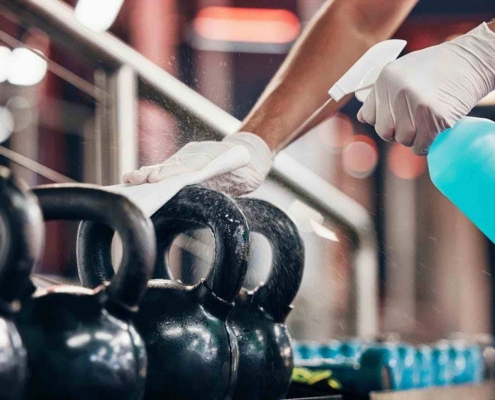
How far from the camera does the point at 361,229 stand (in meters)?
2.85

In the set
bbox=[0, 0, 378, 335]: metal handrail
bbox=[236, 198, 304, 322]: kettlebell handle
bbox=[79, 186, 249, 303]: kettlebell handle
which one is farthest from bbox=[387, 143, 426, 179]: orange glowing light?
bbox=[79, 186, 249, 303]: kettlebell handle

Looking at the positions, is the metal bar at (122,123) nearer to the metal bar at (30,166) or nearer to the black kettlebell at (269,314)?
the metal bar at (30,166)

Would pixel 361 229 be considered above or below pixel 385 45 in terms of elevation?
below

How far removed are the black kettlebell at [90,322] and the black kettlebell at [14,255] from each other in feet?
0.11

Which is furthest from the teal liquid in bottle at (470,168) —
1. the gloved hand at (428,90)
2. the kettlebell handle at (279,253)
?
the kettlebell handle at (279,253)

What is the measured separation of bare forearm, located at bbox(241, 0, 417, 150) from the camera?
4.57 ft

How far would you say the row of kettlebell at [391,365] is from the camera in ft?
5.16

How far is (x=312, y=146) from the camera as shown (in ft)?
27.4

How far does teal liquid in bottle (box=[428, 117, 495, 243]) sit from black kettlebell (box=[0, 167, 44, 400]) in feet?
1.86

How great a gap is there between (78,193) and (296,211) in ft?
6.09

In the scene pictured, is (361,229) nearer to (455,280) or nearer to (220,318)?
(220,318)

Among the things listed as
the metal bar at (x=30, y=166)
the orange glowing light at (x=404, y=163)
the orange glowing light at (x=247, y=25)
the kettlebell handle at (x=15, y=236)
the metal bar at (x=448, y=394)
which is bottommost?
the metal bar at (x=448, y=394)

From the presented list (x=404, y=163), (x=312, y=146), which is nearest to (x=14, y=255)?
(x=312, y=146)

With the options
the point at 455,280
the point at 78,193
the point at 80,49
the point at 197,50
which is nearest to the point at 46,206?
the point at 78,193
